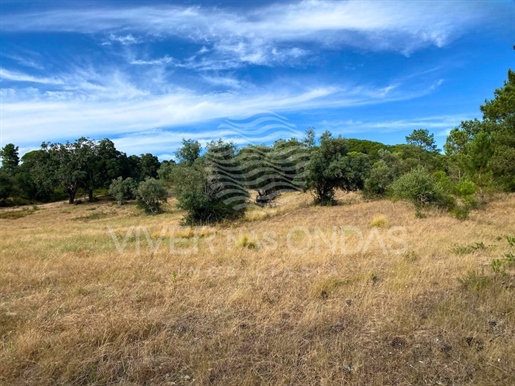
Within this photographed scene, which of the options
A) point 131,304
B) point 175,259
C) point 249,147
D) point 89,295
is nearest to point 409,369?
point 131,304

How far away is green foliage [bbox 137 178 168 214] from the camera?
33.8 meters

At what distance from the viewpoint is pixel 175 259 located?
328 inches

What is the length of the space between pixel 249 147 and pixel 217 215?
335 inches

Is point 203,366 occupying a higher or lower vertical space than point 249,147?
lower

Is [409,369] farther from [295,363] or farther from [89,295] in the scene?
[89,295]

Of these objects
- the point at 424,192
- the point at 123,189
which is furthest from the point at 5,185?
the point at 424,192

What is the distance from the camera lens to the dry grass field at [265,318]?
3.12m

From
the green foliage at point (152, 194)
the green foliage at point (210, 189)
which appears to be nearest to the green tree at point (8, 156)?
the green foliage at point (152, 194)

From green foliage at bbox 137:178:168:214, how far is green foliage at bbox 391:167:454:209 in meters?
24.5

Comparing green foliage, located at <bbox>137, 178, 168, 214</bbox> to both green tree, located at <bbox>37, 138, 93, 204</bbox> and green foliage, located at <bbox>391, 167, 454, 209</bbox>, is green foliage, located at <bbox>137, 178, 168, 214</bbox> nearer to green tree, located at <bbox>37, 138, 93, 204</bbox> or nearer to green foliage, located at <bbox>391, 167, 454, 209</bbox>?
green tree, located at <bbox>37, 138, 93, 204</bbox>

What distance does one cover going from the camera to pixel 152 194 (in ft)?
111

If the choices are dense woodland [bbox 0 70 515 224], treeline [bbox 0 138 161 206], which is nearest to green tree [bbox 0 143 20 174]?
treeline [bbox 0 138 161 206]

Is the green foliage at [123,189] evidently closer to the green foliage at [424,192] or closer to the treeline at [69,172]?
the treeline at [69,172]

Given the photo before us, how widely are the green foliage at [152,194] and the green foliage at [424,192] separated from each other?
24.5 meters
